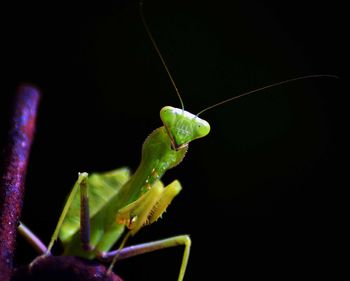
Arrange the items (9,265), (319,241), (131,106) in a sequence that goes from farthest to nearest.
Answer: (131,106)
(319,241)
(9,265)

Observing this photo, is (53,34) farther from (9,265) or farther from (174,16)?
(9,265)

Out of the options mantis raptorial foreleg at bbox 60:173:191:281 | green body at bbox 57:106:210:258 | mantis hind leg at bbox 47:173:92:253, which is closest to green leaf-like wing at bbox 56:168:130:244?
green body at bbox 57:106:210:258

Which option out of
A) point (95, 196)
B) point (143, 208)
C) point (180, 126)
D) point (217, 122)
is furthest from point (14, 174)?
point (217, 122)

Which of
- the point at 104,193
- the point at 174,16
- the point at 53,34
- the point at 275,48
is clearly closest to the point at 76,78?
the point at 53,34

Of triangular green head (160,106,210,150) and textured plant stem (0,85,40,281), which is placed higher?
textured plant stem (0,85,40,281)

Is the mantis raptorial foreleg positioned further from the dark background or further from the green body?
the dark background

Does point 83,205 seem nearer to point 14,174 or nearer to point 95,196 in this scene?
point 95,196
